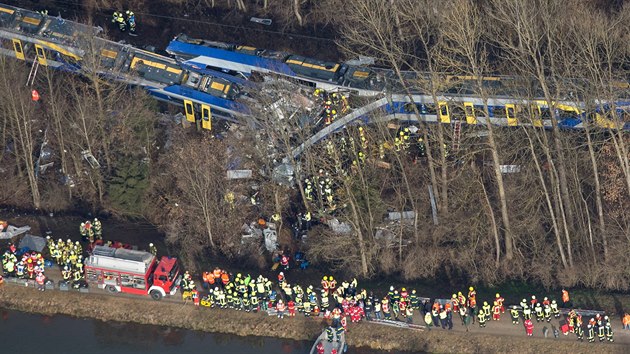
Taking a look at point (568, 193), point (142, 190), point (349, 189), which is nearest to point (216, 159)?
point (142, 190)

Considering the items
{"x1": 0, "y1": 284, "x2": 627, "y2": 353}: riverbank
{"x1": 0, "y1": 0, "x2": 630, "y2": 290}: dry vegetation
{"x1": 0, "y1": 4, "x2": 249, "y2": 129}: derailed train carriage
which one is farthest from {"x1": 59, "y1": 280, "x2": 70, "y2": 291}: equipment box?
{"x1": 0, "y1": 4, "x2": 249, "y2": 129}: derailed train carriage

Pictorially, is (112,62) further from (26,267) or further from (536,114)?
(536,114)

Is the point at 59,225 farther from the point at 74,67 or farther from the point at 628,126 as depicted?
the point at 628,126

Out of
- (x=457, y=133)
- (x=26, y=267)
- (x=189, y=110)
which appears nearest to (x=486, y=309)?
(x=457, y=133)

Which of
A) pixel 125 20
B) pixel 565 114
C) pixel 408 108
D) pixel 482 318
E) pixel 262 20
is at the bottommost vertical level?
pixel 482 318

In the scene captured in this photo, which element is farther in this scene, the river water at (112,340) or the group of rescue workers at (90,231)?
the group of rescue workers at (90,231)

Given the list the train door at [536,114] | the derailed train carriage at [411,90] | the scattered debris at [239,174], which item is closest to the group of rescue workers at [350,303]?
the scattered debris at [239,174]

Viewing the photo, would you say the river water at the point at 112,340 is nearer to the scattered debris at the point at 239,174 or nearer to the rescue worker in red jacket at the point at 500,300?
the rescue worker in red jacket at the point at 500,300
